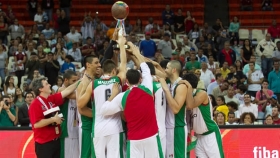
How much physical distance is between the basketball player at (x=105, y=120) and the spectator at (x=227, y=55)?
10.9m

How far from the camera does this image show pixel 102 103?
29.6 feet

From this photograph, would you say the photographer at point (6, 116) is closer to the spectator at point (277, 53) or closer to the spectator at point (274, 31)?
the spectator at point (277, 53)

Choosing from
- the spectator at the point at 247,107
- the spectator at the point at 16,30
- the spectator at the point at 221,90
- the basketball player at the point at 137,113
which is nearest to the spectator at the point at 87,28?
the spectator at the point at 16,30

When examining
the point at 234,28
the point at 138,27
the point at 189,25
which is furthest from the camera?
the point at 189,25

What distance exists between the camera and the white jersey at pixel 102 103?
29.7 feet

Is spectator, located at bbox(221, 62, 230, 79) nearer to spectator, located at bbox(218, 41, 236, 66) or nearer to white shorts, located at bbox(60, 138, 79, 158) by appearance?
spectator, located at bbox(218, 41, 236, 66)

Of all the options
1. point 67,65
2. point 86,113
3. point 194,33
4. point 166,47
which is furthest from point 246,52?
point 86,113

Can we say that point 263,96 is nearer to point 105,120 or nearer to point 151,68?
point 151,68

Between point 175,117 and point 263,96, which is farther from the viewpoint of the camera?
point 263,96

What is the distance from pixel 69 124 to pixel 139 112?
55.0 inches

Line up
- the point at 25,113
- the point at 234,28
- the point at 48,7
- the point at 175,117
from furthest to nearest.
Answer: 1. the point at 48,7
2. the point at 234,28
3. the point at 25,113
4. the point at 175,117

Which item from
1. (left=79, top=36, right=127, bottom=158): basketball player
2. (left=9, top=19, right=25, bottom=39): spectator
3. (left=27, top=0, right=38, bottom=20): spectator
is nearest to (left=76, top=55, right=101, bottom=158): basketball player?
(left=79, top=36, right=127, bottom=158): basketball player

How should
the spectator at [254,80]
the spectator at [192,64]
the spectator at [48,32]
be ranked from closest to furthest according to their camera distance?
the spectator at [254,80]
the spectator at [192,64]
the spectator at [48,32]

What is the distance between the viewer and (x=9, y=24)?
22.2 metres
